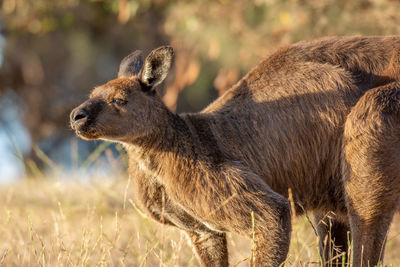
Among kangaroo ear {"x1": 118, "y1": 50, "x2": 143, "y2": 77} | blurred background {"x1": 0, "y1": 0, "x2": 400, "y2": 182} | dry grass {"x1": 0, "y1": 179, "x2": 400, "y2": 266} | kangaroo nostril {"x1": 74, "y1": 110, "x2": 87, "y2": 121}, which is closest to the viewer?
kangaroo nostril {"x1": 74, "y1": 110, "x2": 87, "y2": 121}

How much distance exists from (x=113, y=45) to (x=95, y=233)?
48.1 feet

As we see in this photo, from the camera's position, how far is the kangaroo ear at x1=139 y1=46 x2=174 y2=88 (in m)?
4.30

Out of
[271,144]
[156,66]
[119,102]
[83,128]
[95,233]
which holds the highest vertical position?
[156,66]

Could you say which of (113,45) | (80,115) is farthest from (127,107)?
(113,45)

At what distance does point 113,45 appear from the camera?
67.2ft

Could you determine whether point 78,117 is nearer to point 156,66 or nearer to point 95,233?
point 156,66

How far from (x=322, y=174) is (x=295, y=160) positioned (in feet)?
0.73

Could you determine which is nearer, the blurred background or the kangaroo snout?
the kangaroo snout

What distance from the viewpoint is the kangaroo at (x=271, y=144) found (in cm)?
405

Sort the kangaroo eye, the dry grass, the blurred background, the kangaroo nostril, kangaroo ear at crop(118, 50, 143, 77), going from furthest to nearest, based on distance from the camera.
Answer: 1. the blurred background
2. kangaroo ear at crop(118, 50, 143, 77)
3. the dry grass
4. the kangaroo eye
5. the kangaroo nostril

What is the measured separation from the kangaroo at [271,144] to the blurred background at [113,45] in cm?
71

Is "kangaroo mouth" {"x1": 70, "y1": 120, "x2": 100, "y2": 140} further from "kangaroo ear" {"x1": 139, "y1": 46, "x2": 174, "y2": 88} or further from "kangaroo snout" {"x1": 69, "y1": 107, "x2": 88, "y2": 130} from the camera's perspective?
"kangaroo ear" {"x1": 139, "y1": 46, "x2": 174, "y2": 88}

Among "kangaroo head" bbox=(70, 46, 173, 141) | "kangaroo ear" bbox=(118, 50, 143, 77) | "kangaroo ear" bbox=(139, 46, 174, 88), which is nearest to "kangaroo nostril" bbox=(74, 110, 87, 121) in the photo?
"kangaroo head" bbox=(70, 46, 173, 141)

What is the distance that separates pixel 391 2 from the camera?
6723 mm
